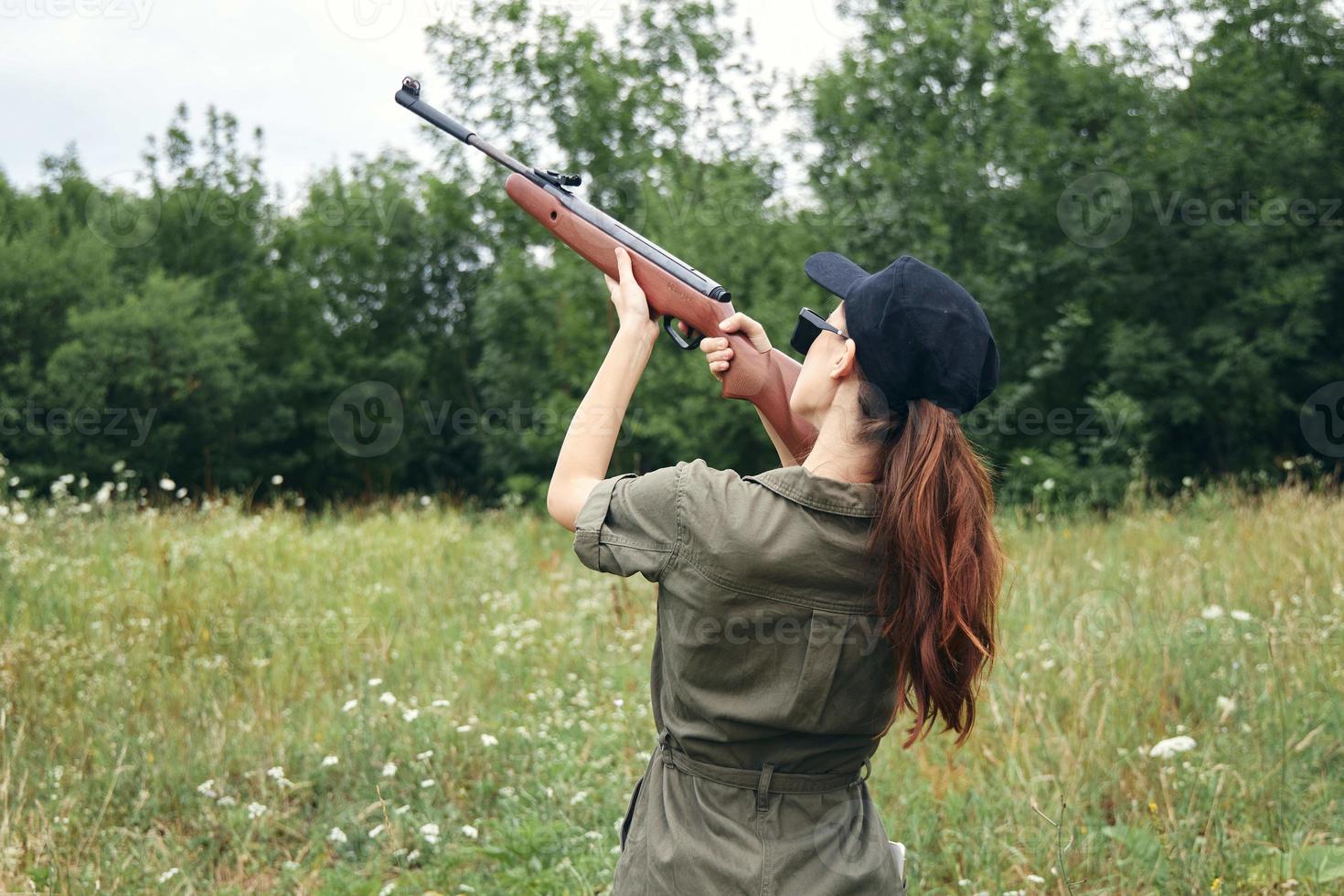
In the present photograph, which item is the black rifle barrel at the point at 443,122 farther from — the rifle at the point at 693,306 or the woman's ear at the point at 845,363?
the woman's ear at the point at 845,363

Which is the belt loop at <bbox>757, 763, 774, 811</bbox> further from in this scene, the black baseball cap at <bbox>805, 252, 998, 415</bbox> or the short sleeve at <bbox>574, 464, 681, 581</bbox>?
the black baseball cap at <bbox>805, 252, 998, 415</bbox>

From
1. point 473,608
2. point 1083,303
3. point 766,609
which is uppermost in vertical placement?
point 1083,303

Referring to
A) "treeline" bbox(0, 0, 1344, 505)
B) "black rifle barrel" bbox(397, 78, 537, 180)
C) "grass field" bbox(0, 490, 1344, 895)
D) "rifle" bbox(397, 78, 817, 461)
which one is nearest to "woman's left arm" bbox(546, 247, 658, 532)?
"rifle" bbox(397, 78, 817, 461)

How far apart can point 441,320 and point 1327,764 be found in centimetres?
2249

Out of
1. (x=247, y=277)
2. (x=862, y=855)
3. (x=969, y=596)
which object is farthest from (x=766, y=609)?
(x=247, y=277)

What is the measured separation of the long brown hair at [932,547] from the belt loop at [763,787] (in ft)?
0.86

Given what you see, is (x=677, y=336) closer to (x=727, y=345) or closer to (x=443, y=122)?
(x=727, y=345)

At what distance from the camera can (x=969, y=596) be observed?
5.78ft

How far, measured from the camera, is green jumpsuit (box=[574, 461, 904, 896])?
1701mm

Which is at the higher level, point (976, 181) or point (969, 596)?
point (976, 181)

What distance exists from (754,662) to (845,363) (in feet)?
1.69

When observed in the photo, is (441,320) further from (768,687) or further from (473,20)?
(768,687)

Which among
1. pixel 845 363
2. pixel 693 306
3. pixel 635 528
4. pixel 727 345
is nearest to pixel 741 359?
pixel 727 345

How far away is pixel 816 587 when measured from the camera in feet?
5.70
